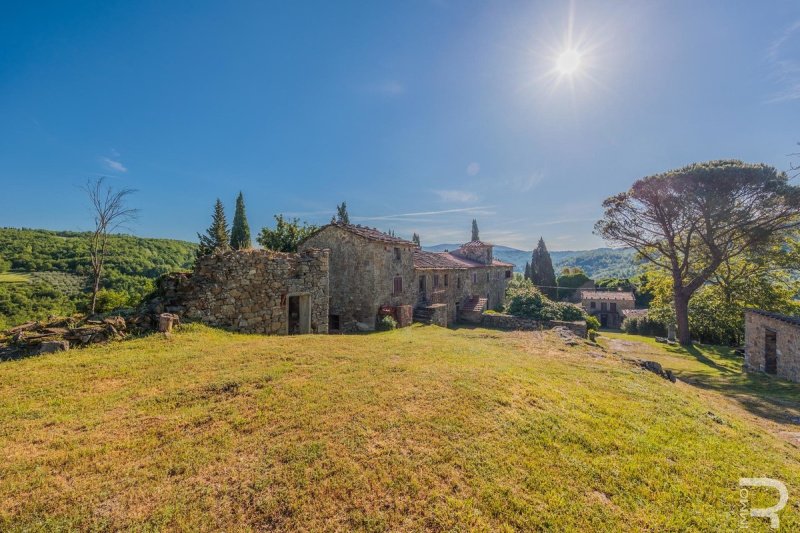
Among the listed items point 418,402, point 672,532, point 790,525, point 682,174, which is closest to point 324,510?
point 418,402

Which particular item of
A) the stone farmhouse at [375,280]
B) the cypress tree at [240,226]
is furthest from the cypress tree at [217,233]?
the stone farmhouse at [375,280]

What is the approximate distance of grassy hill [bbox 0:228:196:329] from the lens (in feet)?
96.5

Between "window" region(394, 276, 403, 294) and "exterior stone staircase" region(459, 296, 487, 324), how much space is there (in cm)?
846

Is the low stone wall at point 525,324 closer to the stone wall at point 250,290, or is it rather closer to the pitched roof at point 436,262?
the pitched roof at point 436,262

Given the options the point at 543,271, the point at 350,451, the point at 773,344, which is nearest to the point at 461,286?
the point at 773,344

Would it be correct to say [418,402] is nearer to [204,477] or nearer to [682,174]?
[204,477]

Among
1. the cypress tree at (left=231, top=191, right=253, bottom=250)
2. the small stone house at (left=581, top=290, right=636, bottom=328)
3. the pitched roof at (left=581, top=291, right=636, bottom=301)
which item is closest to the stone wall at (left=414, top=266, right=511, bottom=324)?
the pitched roof at (left=581, top=291, right=636, bottom=301)

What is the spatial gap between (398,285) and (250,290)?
39.2 feet

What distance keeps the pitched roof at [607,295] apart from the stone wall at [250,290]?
5206 cm

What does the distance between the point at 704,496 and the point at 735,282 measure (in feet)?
91.3

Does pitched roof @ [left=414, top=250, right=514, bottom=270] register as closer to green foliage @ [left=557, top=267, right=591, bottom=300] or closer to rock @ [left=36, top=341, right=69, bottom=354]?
rock @ [left=36, top=341, right=69, bottom=354]

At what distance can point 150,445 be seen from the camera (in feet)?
14.6

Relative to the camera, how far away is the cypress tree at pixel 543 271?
5766cm

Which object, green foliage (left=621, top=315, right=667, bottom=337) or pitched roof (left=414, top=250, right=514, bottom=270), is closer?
pitched roof (left=414, top=250, right=514, bottom=270)
